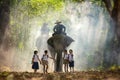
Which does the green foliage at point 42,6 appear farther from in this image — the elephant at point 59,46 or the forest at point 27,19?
the elephant at point 59,46

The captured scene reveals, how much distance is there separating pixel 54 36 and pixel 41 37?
30986mm

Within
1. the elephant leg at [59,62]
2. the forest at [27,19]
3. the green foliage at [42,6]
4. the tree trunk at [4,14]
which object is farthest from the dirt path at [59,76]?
the green foliage at [42,6]

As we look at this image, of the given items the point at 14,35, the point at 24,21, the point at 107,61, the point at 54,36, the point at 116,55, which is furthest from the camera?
the point at 24,21

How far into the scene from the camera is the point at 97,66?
136 ft

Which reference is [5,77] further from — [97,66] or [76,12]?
[76,12]

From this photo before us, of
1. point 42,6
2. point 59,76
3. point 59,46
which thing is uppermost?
point 42,6

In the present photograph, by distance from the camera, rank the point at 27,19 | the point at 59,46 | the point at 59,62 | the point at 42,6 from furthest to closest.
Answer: the point at 27,19
the point at 42,6
the point at 59,46
the point at 59,62

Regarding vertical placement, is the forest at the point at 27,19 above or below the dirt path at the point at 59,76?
above

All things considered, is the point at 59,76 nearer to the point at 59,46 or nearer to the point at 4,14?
the point at 59,46

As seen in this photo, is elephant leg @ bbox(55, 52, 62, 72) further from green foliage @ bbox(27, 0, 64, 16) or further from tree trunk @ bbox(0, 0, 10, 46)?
green foliage @ bbox(27, 0, 64, 16)

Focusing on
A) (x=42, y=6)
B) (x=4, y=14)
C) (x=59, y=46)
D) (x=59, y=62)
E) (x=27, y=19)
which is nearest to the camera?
(x=59, y=62)

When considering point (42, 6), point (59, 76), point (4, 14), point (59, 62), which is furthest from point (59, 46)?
point (42, 6)

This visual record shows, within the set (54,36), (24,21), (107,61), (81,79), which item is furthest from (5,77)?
(24,21)

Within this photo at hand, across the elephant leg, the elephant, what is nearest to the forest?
the elephant
